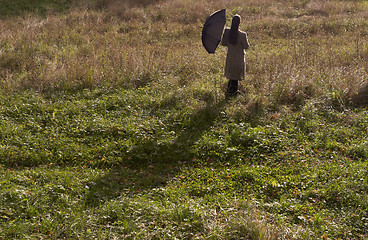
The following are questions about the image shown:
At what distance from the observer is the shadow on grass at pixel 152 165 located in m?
5.60

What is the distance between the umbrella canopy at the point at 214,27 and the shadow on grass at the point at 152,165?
1675 mm

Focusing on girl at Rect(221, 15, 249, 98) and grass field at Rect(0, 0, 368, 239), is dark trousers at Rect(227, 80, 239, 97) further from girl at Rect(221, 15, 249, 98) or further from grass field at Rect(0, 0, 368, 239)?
grass field at Rect(0, 0, 368, 239)

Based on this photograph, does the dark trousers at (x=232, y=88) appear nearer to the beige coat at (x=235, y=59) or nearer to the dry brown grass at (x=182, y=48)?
Result: the beige coat at (x=235, y=59)

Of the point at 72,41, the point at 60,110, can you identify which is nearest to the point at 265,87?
the point at 60,110

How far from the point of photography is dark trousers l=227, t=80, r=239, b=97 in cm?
866

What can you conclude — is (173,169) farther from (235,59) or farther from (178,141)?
(235,59)

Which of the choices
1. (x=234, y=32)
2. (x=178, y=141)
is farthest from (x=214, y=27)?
(x=178, y=141)

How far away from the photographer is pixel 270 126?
7.32 m

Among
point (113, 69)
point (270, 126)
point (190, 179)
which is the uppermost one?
point (113, 69)

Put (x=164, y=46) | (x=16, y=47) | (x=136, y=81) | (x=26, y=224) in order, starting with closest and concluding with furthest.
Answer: (x=26, y=224) → (x=136, y=81) → (x=16, y=47) → (x=164, y=46)

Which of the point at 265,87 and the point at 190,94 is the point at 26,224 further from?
the point at 265,87

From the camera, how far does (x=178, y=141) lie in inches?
277

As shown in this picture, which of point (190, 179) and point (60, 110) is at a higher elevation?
point (60, 110)

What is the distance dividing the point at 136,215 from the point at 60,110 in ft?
13.0
